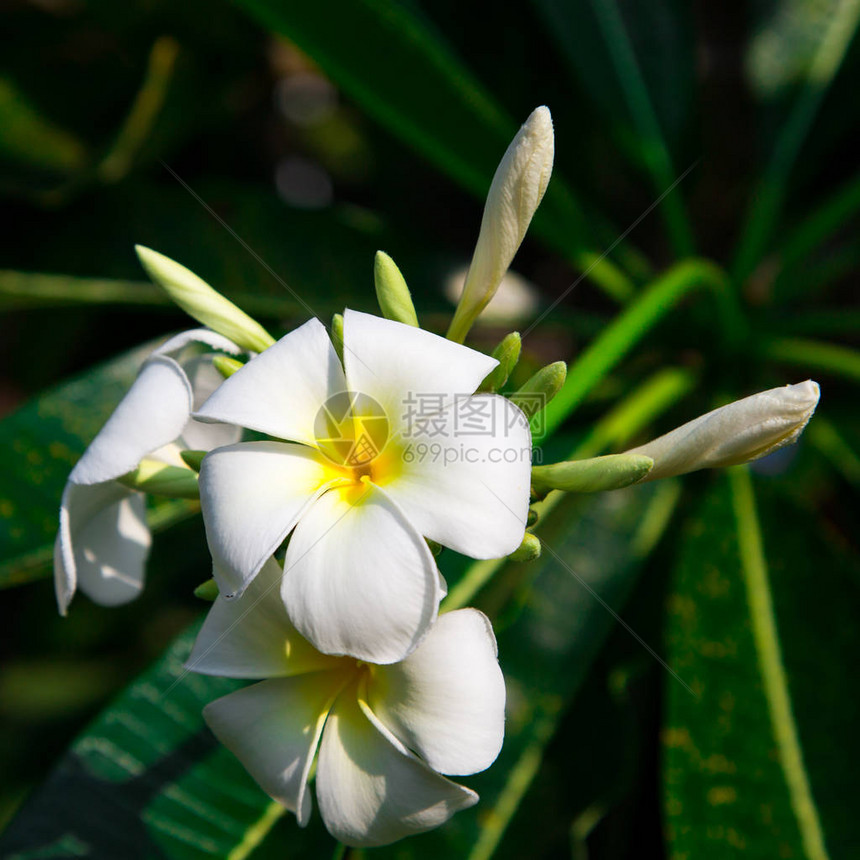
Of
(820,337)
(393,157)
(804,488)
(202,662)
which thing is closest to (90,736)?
(202,662)

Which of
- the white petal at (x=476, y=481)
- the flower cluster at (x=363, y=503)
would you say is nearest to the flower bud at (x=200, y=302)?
the flower cluster at (x=363, y=503)

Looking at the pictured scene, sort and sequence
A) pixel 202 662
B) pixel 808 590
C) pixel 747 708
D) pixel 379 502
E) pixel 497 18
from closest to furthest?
pixel 379 502 → pixel 202 662 → pixel 747 708 → pixel 808 590 → pixel 497 18

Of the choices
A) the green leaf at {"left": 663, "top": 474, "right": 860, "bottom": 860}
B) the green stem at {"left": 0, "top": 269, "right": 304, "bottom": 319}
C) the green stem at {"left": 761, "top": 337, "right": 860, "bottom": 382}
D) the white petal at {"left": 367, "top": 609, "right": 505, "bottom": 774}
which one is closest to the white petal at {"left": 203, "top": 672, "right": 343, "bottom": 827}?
the white petal at {"left": 367, "top": 609, "right": 505, "bottom": 774}

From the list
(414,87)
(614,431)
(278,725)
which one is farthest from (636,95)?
(278,725)

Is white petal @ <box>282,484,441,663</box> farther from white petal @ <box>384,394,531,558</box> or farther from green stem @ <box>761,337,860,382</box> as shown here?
green stem @ <box>761,337,860,382</box>

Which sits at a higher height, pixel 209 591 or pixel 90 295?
pixel 209 591

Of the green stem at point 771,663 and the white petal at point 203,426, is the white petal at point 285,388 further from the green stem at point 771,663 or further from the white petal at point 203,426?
the green stem at point 771,663

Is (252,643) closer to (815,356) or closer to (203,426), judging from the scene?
(203,426)

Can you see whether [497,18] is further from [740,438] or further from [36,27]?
[740,438]
